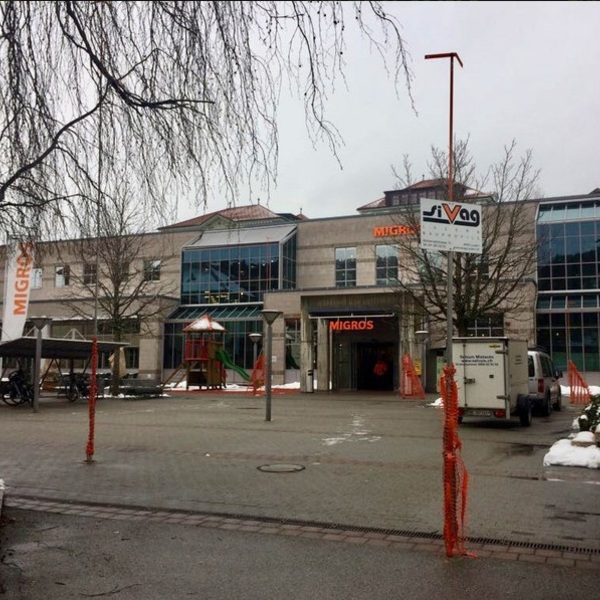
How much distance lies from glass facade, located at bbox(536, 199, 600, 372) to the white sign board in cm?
3432

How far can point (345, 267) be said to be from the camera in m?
46.7

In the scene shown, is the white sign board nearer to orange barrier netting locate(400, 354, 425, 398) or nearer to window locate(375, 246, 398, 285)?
orange barrier netting locate(400, 354, 425, 398)

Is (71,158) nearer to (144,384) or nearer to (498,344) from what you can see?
(498,344)

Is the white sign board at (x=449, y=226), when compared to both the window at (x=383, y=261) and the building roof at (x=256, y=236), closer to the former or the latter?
the window at (x=383, y=261)

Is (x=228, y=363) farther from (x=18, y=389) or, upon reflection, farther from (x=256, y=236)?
(x=18, y=389)

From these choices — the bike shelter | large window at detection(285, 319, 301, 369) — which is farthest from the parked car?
large window at detection(285, 319, 301, 369)

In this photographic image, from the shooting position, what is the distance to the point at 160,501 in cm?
777

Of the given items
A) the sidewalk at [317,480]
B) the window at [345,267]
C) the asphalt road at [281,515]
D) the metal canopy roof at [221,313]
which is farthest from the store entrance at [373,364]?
the asphalt road at [281,515]

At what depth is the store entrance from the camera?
38.7 metres

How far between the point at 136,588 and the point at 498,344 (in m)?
12.5

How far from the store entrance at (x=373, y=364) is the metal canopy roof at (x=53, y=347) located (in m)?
16.2

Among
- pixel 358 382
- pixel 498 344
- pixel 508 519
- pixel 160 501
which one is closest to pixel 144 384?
pixel 358 382

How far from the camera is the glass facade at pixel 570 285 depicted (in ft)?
126

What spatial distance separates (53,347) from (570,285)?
31.3 metres
